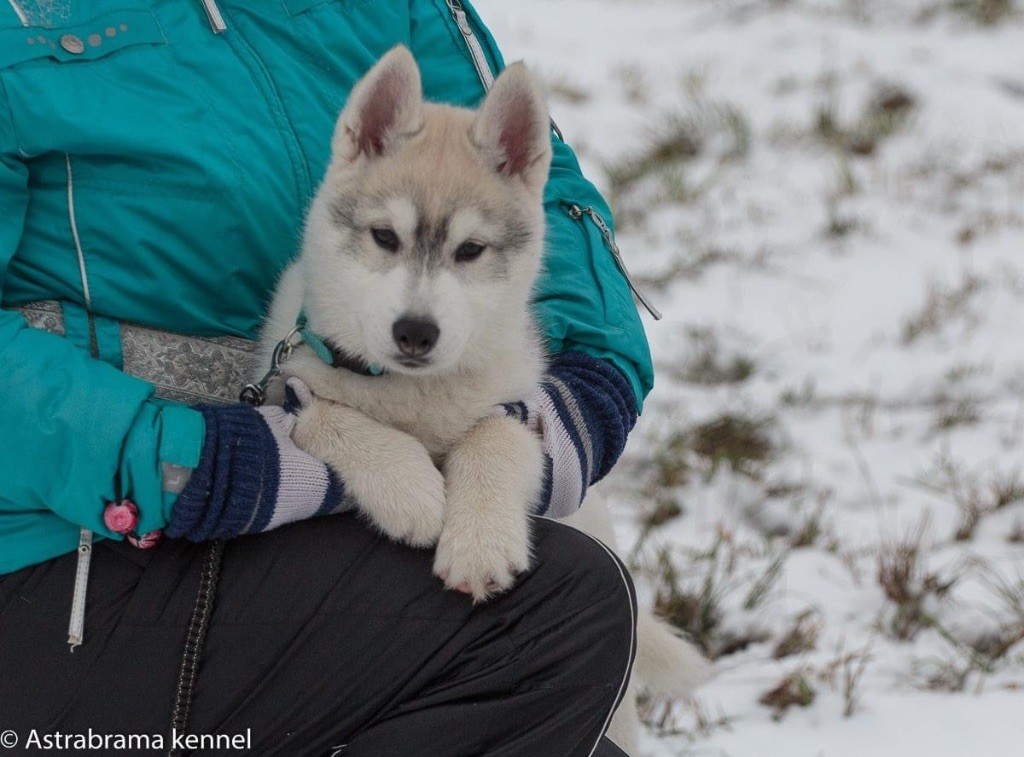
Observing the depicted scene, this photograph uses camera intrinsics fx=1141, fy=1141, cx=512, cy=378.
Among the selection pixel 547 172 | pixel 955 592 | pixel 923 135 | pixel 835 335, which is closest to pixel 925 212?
pixel 923 135

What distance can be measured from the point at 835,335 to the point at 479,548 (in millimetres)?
3153

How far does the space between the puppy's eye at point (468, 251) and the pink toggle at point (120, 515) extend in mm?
845

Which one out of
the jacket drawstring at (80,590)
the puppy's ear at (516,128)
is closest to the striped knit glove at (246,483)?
the jacket drawstring at (80,590)

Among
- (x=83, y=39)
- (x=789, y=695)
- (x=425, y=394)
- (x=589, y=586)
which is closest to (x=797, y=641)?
(x=789, y=695)

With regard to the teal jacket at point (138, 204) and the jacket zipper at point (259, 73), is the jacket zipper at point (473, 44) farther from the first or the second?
the jacket zipper at point (259, 73)

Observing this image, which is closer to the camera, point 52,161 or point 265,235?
point 52,161

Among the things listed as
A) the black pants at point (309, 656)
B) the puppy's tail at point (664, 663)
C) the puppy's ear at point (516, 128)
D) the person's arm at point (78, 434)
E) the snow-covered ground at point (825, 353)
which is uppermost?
the puppy's ear at point (516, 128)

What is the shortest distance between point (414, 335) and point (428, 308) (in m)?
0.07

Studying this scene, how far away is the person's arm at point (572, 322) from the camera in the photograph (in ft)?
7.90

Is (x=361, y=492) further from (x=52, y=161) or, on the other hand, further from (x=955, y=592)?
(x=955, y=592)

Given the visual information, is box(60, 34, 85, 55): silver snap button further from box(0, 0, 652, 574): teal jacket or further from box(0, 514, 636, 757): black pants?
box(0, 514, 636, 757): black pants

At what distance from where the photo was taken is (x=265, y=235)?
7.75 ft

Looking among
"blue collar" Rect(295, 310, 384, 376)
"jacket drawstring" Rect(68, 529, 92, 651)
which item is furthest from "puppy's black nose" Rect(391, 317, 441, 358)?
"jacket drawstring" Rect(68, 529, 92, 651)

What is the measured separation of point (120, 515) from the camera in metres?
1.91
